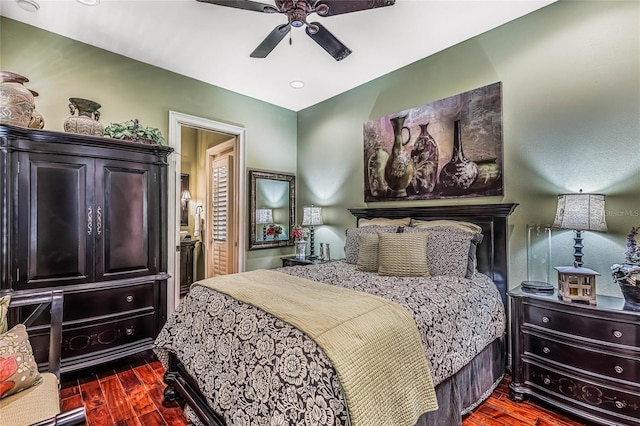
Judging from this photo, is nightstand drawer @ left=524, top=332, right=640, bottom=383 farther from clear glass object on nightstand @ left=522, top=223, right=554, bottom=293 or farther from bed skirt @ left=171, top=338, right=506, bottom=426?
clear glass object on nightstand @ left=522, top=223, right=554, bottom=293

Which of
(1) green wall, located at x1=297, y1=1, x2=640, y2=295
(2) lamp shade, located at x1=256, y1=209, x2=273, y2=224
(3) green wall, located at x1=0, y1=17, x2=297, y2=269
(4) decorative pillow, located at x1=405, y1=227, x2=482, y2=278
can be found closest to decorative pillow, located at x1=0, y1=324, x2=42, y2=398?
(3) green wall, located at x1=0, y1=17, x2=297, y2=269

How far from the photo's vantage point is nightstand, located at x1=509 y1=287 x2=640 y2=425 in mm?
1763

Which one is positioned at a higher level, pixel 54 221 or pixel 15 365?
pixel 54 221

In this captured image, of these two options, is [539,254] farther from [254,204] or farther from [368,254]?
[254,204]

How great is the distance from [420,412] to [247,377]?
83 centimetres

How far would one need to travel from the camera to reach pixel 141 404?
2172 millimetres

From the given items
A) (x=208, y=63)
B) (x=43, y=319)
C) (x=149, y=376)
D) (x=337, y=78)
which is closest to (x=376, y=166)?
(x=337, y=78)

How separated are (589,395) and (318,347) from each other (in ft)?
6.18

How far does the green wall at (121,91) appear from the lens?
8.86 ft

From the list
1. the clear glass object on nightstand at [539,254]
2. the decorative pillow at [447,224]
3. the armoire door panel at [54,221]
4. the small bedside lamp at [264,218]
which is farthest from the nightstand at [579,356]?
the armoire door panel at [54,221]

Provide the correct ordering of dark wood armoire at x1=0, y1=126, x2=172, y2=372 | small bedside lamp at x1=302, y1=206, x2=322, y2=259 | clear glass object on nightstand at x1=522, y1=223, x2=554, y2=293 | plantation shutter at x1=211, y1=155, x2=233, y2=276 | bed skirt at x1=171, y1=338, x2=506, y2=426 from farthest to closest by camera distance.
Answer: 1. plantation shutter at x1=211, y1=155, x2=233, y2=276
2. small bedside lamp at x1=302, y1=206, x2=322, y2=259
3. clear glass object on nightstand at x1=522, y1=223, x2=554, y2=293
4. dark wood armoire at x1=0, y1=126, x2=172, y2=372
5. bed skirt at x1=171, y1=338, x2=506, y2=426

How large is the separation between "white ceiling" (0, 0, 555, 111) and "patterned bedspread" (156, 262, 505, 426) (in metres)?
2.17

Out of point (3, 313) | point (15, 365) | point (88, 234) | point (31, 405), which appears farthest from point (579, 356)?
point (88, 234)

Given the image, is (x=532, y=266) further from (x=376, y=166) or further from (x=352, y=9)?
(x=352, y=9)
